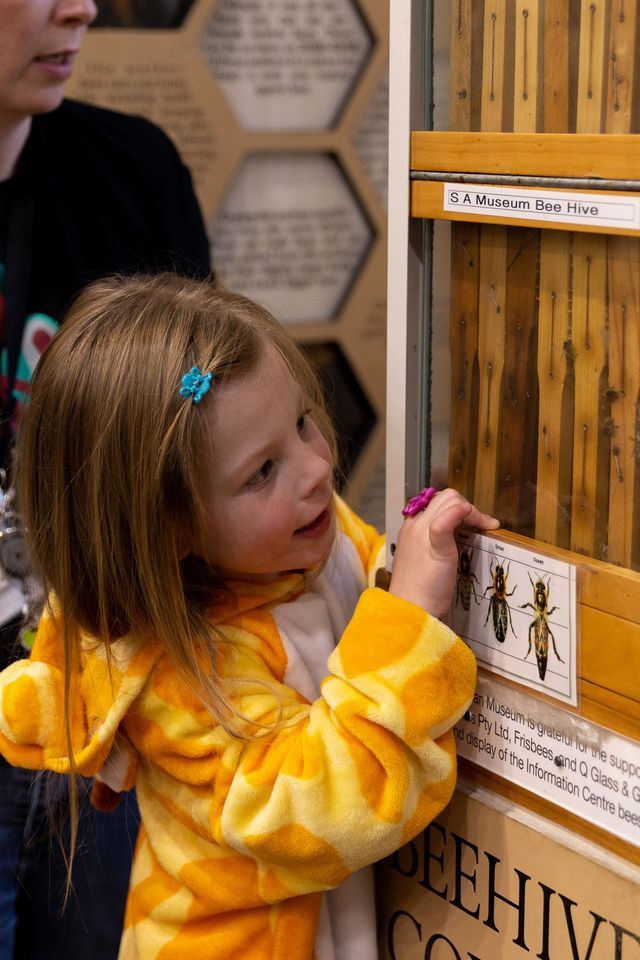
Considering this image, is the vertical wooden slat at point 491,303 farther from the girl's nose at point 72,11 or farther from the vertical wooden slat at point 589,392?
the girl's nose at point 72,11

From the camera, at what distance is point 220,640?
0.80 metres

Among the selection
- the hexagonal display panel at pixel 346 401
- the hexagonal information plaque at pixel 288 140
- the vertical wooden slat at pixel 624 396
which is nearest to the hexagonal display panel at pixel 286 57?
the hexagonal information plaque at pixel 288 140

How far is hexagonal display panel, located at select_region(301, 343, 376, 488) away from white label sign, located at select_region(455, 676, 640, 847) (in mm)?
1221

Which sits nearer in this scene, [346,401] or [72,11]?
[72,11]

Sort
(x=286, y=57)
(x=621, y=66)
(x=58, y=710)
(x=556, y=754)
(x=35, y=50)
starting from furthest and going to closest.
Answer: (x=286, y=57)
(x=35, y=50)
(x=58, y=710)
(x=556, y=754)
(x=621, y=66)

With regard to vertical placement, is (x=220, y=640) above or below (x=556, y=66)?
below

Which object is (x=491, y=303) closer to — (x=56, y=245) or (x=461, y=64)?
(x=461, y=64)

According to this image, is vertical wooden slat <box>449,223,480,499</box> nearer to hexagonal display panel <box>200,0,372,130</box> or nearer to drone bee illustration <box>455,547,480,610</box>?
drone bee illustration <box>455,547,480,610</box>

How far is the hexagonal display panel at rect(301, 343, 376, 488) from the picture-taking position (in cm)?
201

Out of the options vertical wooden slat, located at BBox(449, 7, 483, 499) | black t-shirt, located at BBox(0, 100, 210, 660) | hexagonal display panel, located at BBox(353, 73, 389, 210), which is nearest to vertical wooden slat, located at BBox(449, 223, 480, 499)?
vertical wooden slat, located at BBox(449, 7, 483, 499)

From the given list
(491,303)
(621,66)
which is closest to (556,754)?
(491,303)

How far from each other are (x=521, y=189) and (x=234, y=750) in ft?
1.31

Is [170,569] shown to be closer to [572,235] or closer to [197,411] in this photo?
[197,411]

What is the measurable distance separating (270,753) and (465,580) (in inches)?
6.9
